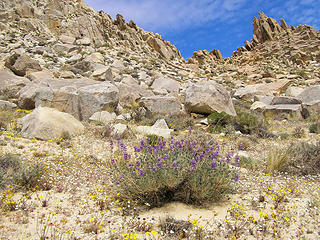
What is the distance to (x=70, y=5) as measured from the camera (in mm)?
30172

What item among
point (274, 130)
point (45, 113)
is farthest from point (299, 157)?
point (45, 113)

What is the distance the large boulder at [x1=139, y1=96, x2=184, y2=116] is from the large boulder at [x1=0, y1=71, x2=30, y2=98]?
18.6 ft

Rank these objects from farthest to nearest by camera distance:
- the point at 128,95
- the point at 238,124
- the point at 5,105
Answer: the point at 128,95, the point at 238,124, the point at 5,105

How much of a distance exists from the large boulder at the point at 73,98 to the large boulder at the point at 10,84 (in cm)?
170

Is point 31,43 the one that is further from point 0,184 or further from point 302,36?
point 302,36

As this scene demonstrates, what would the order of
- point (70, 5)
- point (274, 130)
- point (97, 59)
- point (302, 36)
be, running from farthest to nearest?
point (302, 36), point (70, 5), point (97, 59), point (274, 130)

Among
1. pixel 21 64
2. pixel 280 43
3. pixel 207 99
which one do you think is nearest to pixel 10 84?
pixel 21 64

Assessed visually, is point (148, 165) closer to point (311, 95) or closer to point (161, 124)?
point (161, 124)

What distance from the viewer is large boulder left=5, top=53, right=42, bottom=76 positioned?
13.1 meters

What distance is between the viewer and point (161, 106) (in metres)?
9.89

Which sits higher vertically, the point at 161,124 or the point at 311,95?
the point at 311,95

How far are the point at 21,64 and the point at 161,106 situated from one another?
8721 mm

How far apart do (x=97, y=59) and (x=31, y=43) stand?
7.50 m

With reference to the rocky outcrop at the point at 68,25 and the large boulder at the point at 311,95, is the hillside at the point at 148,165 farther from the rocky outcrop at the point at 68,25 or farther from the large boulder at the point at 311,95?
the rocky outcrop at the point at 68,25
